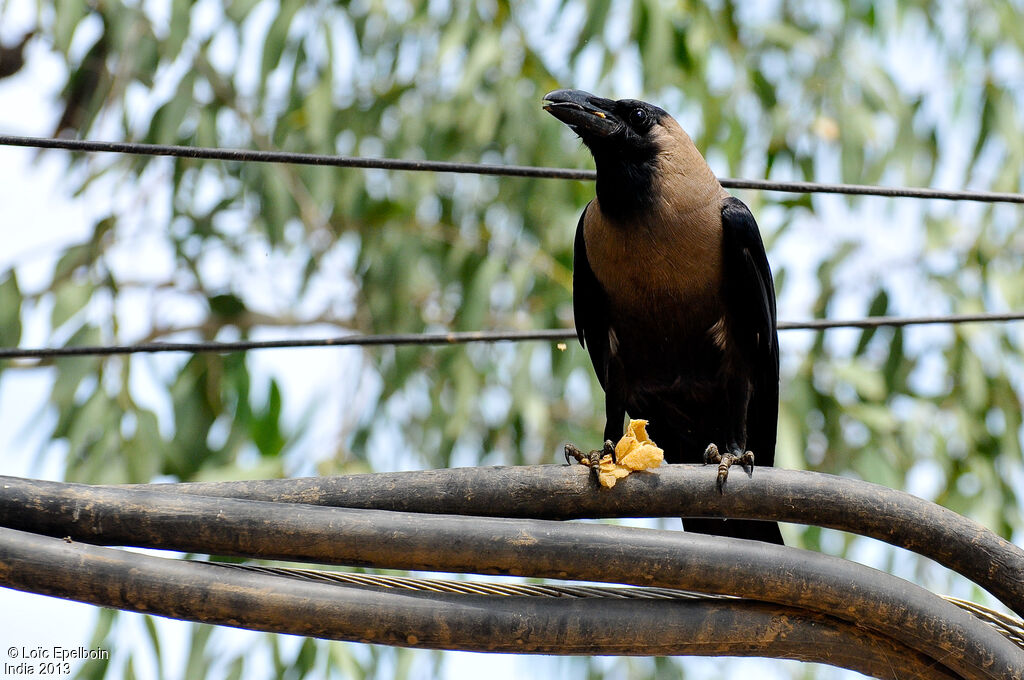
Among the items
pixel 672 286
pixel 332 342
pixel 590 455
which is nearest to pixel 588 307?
pixel 672 286

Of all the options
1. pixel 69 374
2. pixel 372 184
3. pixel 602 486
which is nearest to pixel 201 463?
pixel 69 374

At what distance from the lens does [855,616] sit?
1.63m

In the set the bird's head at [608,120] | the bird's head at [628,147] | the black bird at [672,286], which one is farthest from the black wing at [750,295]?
the bird's head at [608,120]

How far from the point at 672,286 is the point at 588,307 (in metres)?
0.37

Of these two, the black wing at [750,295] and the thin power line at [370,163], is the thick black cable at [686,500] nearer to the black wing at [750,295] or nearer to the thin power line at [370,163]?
the thin power line at [370,163]

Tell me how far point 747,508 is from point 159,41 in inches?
127

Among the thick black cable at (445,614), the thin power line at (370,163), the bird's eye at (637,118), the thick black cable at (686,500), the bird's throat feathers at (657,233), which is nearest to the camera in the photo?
the thick black cable at (445,614)

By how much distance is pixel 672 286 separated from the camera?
8.85 feet

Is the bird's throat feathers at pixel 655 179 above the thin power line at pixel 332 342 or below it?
above

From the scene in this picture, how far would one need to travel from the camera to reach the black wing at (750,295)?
2.74m

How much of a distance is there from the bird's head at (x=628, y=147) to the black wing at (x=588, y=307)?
0.20m

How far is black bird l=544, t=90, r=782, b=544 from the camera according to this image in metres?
2.72

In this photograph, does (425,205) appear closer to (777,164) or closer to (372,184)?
(372,184)

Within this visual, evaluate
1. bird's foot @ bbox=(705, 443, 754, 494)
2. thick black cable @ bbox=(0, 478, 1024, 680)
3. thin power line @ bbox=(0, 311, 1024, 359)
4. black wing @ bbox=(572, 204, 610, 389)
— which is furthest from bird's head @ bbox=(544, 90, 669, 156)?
thick black cable @ bbox=(0, 478, 1024, 680)
